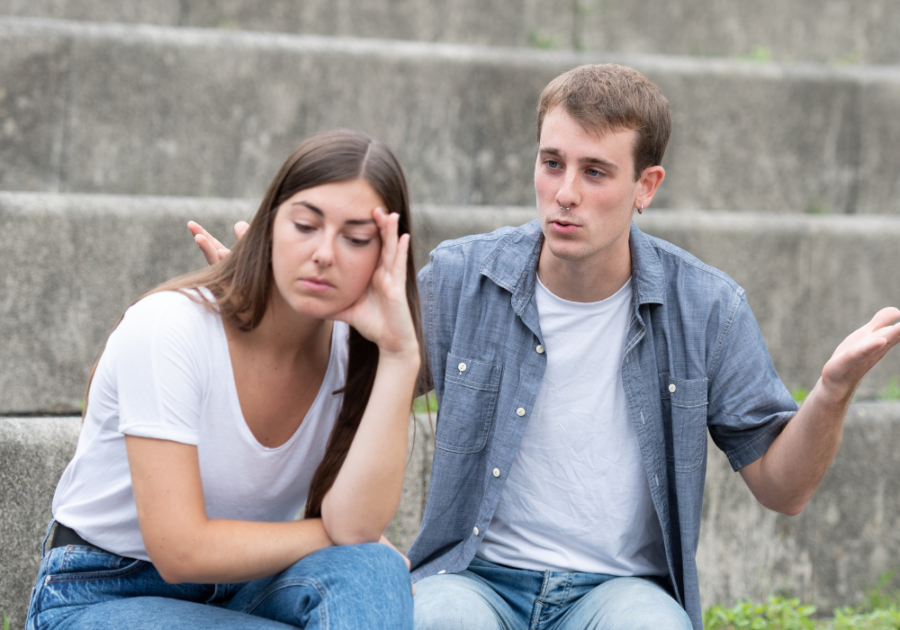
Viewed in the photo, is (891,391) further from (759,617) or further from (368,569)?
(368,569)

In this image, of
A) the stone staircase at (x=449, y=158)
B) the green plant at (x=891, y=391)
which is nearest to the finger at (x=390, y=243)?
the stone staircase at (x=449, y=158)

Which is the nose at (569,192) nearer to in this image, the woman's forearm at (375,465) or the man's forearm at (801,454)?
the woman's forearm at (375,465)

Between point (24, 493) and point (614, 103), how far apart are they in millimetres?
1746

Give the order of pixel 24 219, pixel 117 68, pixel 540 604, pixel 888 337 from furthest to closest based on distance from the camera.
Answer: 1. pixel 117 68
2. pixel 24 219
3. pixel 540 604
4. pixel 888 337

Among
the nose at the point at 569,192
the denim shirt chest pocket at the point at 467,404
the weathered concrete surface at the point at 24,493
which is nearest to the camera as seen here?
the nose at the point at 569,192

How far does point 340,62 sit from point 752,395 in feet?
7.23

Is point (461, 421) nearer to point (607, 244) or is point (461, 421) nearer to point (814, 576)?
point (607, 244)

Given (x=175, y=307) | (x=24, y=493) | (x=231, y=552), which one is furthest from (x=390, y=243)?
(x=24, y=493)

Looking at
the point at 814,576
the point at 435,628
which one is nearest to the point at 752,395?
the point at 435,628

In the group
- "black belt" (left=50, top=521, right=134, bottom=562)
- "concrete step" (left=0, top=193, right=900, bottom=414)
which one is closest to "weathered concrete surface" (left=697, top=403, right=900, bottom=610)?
"concrete step" (left=0, top=193, right=900, bottom=414)

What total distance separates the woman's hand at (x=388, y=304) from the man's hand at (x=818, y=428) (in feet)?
2.82

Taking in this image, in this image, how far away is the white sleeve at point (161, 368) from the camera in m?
1.52

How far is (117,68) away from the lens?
329 centimetres

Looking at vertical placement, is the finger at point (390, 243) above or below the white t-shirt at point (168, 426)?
above
